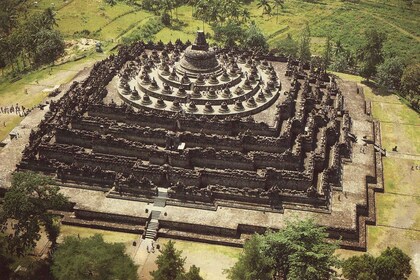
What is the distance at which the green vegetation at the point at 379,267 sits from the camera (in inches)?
1539

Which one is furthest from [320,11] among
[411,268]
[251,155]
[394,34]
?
[411,268]

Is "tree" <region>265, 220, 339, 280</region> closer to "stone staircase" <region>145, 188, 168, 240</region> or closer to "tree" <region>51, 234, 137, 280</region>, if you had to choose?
"tree" <region>51, 234, 137, 280</region>

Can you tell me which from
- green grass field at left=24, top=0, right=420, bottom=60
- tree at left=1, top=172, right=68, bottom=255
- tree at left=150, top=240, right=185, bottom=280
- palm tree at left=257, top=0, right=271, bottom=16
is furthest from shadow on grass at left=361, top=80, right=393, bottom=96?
tree at left=1, top=172, right=68, bottom=255

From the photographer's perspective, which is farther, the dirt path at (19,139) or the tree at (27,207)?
the dirt path at (19,139)

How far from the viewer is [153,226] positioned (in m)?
47.2

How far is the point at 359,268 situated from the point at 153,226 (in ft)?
66.5

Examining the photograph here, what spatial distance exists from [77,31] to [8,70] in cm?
2240

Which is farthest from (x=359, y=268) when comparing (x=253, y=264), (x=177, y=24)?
(x=177, y=24)

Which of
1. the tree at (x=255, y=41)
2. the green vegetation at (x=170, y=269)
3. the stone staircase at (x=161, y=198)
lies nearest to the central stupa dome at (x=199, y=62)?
the stone staircase at (x=161, y=198)

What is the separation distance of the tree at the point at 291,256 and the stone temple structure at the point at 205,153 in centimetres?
769

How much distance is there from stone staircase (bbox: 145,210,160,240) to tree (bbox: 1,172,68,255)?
9.02 metres

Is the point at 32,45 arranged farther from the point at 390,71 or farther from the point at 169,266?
the point at 390,71

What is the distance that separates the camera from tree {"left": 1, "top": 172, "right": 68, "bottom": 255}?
4019cm

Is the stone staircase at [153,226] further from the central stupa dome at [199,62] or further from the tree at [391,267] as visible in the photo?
the central stupa dome at [199,62]
